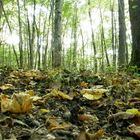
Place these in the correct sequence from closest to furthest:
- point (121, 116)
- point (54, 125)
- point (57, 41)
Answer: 1. point (54, 125)
2. point (121, 116)
3. point (57, 41)

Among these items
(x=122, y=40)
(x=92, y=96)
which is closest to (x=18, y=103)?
(x=92, y=96)

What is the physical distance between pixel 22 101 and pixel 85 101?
86 centimetres

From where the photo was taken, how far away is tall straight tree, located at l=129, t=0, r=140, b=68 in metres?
6.29

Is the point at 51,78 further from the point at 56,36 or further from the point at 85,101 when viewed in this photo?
the point at 56,36

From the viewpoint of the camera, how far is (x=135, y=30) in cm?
664

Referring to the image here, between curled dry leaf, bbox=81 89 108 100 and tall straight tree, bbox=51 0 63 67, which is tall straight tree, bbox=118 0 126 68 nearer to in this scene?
tall straight tree, bbox=51 0 63 67

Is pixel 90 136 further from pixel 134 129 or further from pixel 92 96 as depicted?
pixel 92 96

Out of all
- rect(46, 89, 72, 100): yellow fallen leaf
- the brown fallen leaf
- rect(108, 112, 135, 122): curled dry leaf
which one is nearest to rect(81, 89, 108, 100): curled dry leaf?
rect(46, 89, 72, 100): yellow fallen leaf

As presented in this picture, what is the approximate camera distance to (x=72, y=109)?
2406mm

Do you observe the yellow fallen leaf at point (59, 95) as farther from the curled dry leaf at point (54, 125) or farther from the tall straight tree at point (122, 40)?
the tall straight tree at point (122, 40)

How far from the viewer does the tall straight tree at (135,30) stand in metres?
6.29

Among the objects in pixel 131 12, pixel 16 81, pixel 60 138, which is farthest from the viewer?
pixel 131 12

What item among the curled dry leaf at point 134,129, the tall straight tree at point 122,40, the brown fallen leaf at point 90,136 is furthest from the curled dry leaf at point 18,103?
the tall straight tree at point 122,40

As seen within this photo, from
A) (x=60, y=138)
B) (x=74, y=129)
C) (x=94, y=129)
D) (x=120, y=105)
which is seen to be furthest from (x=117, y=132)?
(x=120, y=105)
